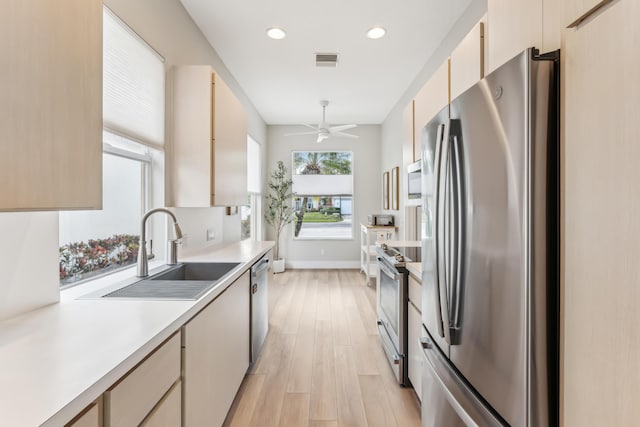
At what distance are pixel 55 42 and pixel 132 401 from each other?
Answer: 1055 millimetres

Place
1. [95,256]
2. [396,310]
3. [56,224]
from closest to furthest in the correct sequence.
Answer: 1. [56,224]
2. [95,256]
3. [396,310]

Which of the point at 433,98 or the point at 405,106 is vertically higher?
the point at 405,106

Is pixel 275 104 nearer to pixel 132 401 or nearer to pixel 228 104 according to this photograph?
pixel 228 104

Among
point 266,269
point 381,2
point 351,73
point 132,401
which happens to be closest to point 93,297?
point 132,401

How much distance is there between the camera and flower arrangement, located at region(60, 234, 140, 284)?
5.40 feet

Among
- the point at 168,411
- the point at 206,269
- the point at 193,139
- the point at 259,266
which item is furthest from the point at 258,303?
the point at 168,411

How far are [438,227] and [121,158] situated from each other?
1.94 meters

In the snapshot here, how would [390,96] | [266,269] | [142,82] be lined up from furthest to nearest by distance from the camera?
[390,96], [266,269], [142,82]

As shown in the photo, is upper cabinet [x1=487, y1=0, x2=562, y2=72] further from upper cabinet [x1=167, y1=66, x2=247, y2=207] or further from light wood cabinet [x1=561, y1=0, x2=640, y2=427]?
upper cabinet [x1=167, y1=66, x2=247, y2=207]

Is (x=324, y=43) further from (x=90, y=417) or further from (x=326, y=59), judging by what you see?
(x=90, y=417)

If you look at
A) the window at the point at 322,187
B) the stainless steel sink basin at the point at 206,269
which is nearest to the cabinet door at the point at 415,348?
the stainless steel sink basin at the point at 206,269

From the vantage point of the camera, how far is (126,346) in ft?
3.07

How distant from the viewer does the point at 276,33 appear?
3.08 metres

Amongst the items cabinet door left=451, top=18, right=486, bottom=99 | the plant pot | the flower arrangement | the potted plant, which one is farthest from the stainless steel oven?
the potted plant
